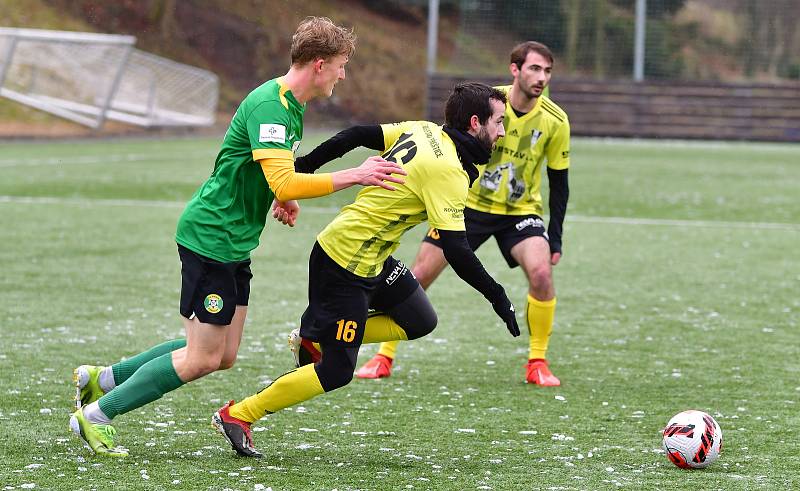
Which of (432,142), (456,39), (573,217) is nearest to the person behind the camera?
(432,142)

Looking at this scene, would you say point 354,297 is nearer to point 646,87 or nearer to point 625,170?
point 625,170

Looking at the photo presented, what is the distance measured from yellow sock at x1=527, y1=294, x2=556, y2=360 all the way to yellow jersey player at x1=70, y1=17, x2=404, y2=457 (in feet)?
8.52

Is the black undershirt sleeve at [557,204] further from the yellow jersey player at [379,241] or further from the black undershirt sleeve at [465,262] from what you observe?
the black undershirt sleeve at [465,262]

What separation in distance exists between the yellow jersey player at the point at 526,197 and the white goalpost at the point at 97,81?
21596mm

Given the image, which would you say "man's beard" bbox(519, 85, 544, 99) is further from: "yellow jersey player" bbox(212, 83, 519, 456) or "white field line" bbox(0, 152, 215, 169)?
"white field line" bbox(0, 152, 215, 169)

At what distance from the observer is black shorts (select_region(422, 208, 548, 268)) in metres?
7.89

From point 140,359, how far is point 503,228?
9.17 ft

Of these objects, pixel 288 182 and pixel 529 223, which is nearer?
pixel 288 182

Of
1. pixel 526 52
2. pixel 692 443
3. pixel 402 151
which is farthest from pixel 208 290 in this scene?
pixel 526 52

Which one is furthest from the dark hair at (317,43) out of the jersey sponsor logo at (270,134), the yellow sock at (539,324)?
the yellow sock at (539,324)

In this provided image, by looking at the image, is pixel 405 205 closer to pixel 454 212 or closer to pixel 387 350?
pixel 454 212

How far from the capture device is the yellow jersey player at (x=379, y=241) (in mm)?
5566

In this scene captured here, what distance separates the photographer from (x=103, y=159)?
79.6ft

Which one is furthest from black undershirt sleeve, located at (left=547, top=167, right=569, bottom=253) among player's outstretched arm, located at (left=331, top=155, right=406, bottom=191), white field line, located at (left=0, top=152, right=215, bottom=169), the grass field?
white field line, located at (left=0, top=152, right=215, bottom=169)
